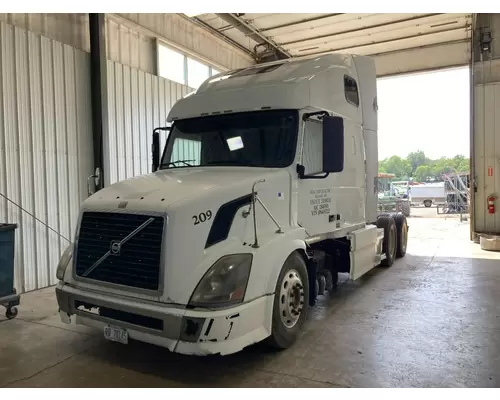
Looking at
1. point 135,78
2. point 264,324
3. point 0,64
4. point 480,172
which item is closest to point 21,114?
point 0,64

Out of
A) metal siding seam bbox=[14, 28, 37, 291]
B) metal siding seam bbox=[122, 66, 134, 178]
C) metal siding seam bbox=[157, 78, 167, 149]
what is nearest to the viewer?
metal siding seam bbox=[14, 28, 37, 291]

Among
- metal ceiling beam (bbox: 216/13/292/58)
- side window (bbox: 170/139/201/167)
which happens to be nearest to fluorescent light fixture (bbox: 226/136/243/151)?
side window (bbox: 170/139/201/167)

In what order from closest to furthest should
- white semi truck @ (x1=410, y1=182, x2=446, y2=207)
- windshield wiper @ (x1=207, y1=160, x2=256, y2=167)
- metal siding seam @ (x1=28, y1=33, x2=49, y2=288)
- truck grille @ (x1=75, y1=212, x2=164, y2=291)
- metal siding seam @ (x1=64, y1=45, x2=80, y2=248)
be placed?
truck grille @ (x1=75, y1=212, x2=164, y2=291), windshield wiper @ (x1=207, y1=160, x2=256, y2=167), metal siding seam @ (x1=28, y1=33, x2=49, y2=288), metal siding seam @ (x1=64, y1=45, x2=80, y2=248), white semi truck @ (x1=410, y1=182, x2=446, y2=207)

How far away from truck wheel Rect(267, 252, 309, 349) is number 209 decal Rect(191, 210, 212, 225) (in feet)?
3.03

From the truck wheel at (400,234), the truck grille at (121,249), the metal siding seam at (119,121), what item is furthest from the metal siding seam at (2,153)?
the truck wheel at (400,234)

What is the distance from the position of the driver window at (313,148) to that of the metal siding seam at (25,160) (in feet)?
15.0

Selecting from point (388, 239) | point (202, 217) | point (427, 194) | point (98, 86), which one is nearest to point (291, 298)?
point (202, 217)

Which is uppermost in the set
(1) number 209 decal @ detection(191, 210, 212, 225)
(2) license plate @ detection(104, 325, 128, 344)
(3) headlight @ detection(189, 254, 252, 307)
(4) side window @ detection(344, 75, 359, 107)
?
(4) side window @ detection(344, 75, 359, 107)

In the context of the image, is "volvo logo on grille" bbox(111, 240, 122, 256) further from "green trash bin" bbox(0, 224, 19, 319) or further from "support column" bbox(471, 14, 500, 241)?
"support column" bbox(471, 14, 500, 241)

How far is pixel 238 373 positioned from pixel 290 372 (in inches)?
17.7

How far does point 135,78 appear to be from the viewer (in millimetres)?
8414

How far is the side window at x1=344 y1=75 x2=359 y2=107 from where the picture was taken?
17.8 feet

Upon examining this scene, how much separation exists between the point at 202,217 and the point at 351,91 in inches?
129

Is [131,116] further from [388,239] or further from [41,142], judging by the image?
[388,239]
